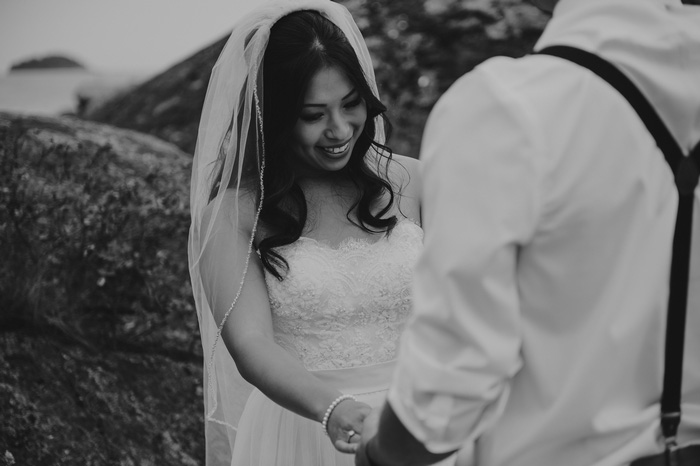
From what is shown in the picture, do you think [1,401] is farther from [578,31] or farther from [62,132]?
[578,31]

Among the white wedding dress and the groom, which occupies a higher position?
the groom

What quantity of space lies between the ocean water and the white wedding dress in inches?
157

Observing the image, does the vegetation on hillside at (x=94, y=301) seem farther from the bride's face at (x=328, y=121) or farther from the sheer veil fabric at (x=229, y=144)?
the bride's face at (x=328, y=121)

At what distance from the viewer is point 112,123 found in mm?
5828

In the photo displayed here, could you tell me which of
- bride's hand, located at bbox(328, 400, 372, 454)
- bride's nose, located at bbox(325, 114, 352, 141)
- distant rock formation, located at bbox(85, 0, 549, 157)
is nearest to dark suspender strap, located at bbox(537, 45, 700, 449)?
bride's hand, located at bbox(328, 400, 372, 454)

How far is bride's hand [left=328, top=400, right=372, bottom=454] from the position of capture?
206cm

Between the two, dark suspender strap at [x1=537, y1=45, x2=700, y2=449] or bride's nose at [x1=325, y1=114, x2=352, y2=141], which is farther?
bride's nose at [x1=325, y1=114, x2=352, y2=141]

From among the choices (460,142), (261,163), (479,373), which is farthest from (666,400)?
(261,163)

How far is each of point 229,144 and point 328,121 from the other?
0.35 metres

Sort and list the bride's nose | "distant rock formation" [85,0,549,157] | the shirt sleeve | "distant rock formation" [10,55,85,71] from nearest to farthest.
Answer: the shirt sleeve → the bride's nose → "distant rock formation" [85,0,549,157] → "distant rock formation" [10,55,85,71]

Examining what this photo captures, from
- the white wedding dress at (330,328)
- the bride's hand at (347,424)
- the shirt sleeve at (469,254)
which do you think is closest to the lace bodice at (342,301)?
the white wedding dress at (330,328)

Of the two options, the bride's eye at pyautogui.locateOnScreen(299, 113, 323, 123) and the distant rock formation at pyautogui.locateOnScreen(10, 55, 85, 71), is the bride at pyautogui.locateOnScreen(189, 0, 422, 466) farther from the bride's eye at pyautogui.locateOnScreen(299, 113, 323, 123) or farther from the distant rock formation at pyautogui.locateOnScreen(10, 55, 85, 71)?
the distant rock formation at pyautogui.locateOnScreen(10, 55, 85, 71)

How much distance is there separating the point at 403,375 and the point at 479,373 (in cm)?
13

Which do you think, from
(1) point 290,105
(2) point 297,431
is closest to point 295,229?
(1) point 290,105
